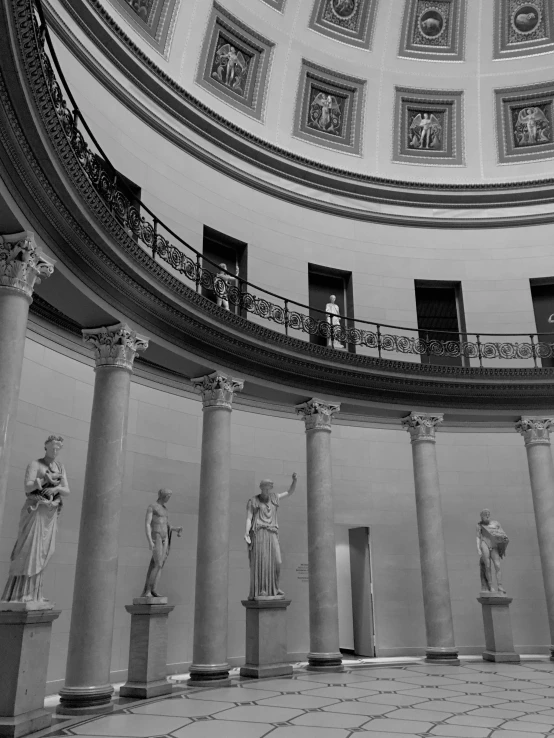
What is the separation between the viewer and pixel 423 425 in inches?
658

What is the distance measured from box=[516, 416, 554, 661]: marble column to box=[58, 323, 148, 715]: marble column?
10479mm

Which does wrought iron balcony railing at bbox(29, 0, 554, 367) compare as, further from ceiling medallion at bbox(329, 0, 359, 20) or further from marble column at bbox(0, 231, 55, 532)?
ceiling medallion at bbox(329, 0, 359, 20)

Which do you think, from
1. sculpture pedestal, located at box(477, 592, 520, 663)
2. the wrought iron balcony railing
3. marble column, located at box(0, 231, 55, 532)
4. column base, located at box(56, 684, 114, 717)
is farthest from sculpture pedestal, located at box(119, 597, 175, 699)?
sculpture pedestal, located at box(477, 592, 520, 663)

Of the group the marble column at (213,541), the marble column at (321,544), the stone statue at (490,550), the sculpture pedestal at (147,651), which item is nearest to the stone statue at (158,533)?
the sculpture pedestal at (147,651)

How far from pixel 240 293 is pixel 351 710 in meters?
8.80

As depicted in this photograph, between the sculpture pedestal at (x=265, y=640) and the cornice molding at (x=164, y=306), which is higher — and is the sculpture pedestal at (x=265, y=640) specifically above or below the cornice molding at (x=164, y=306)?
below

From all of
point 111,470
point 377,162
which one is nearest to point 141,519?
point 111,470

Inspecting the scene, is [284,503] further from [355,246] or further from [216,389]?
[355,246]

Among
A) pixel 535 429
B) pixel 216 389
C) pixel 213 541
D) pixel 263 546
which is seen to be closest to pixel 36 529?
pixel 213 541

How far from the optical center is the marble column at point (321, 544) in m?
14.0

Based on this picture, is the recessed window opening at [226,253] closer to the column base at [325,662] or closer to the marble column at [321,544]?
the marble column at [321,544]

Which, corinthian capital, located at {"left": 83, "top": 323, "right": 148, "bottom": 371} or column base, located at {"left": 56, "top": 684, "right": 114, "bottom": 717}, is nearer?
column base, located at {"left": 56, "top": 684, "right": 114, "bottom": 717}

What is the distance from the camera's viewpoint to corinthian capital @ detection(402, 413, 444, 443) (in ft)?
54.6

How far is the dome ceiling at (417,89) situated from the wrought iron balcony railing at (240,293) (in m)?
5.85
